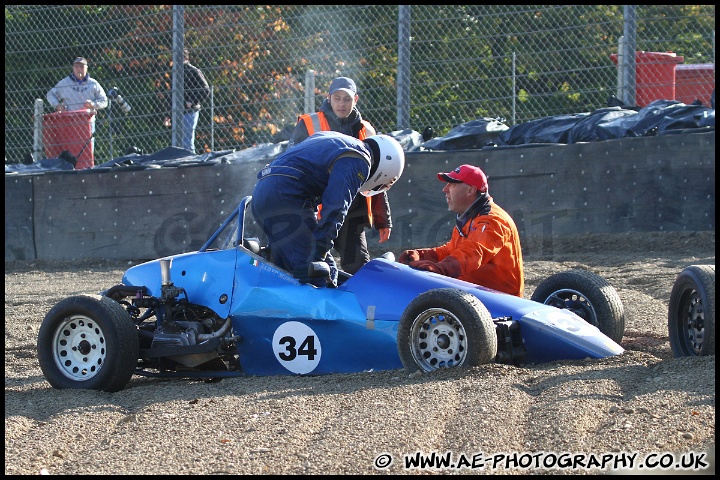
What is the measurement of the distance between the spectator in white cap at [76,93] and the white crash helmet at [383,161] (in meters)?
7.32

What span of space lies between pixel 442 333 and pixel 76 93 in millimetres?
9167

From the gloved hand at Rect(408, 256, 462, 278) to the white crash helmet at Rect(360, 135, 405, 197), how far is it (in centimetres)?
72

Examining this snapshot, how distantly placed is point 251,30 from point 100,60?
2074 millimetres

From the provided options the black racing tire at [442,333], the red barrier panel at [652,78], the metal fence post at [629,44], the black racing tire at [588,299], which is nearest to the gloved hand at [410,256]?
the black racing tire at [588,299]

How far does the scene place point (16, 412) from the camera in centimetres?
525

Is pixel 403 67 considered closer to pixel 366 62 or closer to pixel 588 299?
pixel 366 62

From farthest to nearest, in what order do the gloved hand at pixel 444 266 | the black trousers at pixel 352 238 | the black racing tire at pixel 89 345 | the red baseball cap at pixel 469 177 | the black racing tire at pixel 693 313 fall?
the black trousers at pixel 352 238
the red baseball cap at pixel 469 177
the gloved hand at pixel 444 266
the black racing tire at pixel 89 345
the black racing tire at pixel 693 313

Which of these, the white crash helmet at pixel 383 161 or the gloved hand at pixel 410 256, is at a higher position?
the white crash helmet at pixel 383 161

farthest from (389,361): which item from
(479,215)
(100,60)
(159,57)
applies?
(100,60)

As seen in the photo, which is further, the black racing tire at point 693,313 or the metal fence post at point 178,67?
the metal fence post at point 178,67

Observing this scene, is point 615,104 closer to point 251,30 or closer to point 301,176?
point 251,30

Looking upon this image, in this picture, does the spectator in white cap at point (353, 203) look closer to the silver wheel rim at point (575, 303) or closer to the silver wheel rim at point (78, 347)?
the silver wheel rim at point (575, 303)

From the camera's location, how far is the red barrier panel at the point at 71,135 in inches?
514
